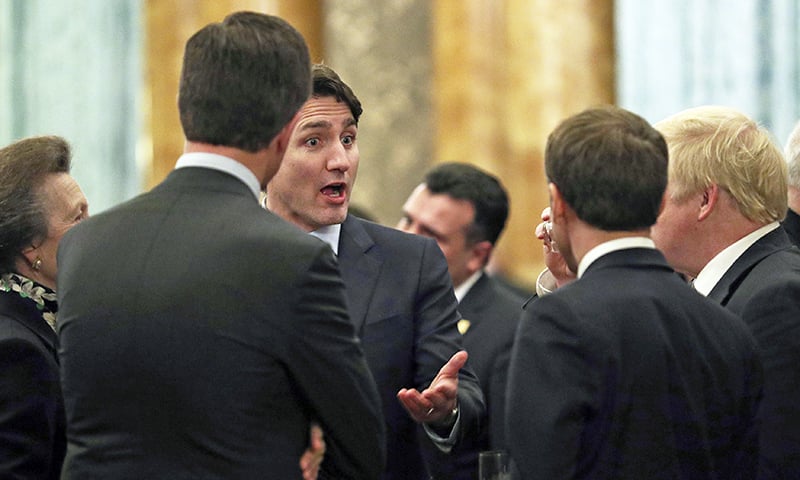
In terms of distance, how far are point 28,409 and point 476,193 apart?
300cm

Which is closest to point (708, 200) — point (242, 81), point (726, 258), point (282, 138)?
point (726, 258)

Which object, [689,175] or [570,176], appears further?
[689,175]

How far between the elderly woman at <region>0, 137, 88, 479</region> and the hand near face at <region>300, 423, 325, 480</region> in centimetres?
72

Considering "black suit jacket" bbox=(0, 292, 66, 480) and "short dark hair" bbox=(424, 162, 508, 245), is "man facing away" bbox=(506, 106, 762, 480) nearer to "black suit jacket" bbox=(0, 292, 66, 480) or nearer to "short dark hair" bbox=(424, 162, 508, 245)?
"black suit jacket" bbox=(0, 292, 66, 480)

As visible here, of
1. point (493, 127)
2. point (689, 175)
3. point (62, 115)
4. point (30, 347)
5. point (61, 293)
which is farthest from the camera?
point (62, 115)

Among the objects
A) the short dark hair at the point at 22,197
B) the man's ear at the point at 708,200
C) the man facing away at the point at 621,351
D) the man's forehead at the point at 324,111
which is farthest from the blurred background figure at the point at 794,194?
the short dark hair at the point at 22,197

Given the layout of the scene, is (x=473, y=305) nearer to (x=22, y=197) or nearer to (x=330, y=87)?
(x=330, y=87)

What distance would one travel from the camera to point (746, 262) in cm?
312

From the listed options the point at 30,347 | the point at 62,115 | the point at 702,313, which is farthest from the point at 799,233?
the point at 62,115

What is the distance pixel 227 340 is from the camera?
2211 mm

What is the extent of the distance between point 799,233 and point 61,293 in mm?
2118

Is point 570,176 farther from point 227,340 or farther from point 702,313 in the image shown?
point 227,340

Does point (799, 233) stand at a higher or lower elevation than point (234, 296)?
lower

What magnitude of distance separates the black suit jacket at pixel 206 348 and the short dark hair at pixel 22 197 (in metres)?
0.76
